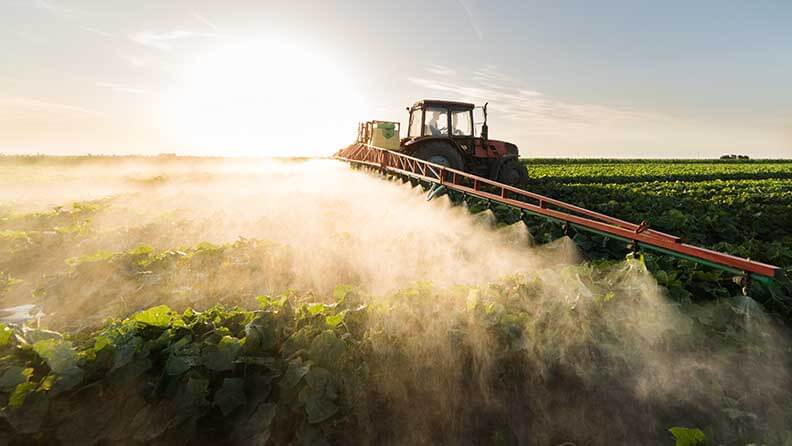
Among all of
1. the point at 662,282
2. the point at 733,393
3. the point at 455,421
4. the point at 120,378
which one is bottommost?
the point at 455,421

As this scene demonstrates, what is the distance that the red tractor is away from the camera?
1207 centimetres

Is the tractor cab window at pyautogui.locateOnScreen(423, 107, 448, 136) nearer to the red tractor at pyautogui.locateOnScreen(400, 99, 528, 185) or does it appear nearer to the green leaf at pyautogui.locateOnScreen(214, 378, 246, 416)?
the red tractor at pyautogui.locateOnScreen(400, 99, 528, 185)

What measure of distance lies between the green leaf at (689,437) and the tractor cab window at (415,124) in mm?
11285

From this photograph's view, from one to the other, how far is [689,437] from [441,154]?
1033 cm

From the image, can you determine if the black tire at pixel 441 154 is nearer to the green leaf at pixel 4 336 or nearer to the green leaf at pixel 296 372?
the green leaf at pixel 296 372

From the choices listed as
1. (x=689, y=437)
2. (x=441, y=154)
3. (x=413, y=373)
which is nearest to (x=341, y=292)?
(x=413, y=373)

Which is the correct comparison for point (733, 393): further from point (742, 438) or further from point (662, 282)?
point (662, 282)

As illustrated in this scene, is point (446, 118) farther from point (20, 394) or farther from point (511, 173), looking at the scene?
point (20, 394)

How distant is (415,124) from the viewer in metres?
13.1

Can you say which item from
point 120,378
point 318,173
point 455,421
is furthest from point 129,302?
point 318,173

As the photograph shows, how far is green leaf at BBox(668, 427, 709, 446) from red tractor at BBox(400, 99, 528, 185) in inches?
401

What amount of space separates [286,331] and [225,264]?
2825 mm

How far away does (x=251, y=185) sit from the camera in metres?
14.2

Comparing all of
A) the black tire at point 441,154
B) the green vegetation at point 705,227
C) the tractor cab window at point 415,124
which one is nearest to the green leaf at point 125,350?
the green vegetation at point 705,227
